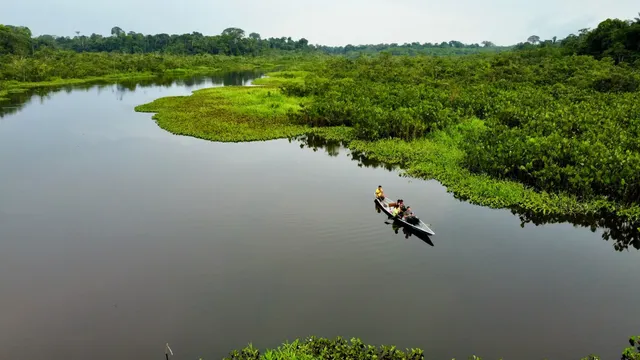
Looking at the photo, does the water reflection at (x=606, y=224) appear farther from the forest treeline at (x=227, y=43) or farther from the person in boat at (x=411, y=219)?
the forest treeline at (x=227, y=43)

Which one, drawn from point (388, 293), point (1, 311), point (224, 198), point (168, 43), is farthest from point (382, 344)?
point (168, 43)

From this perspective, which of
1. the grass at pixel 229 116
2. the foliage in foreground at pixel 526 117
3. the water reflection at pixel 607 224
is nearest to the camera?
the water reflection at pixel 607 224

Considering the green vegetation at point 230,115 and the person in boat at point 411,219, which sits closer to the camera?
the person in boat at point 411,219

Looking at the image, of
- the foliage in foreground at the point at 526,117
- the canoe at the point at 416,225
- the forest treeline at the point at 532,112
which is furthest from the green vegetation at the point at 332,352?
the forest treeline at the point at 532,112

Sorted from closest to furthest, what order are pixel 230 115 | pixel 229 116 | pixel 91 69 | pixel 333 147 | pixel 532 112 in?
1. pixel 532 112
2. pixel 333 147
3. pixel 229 116
4. pixel 230 115
5. pixel 91 69

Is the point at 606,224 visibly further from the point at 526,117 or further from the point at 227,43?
the point at 227,43

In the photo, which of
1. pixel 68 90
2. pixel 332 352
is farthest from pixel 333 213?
pixel 68 90

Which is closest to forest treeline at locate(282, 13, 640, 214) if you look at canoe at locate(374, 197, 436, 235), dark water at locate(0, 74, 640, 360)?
dark water at locate(0, 74, 640, 360)
